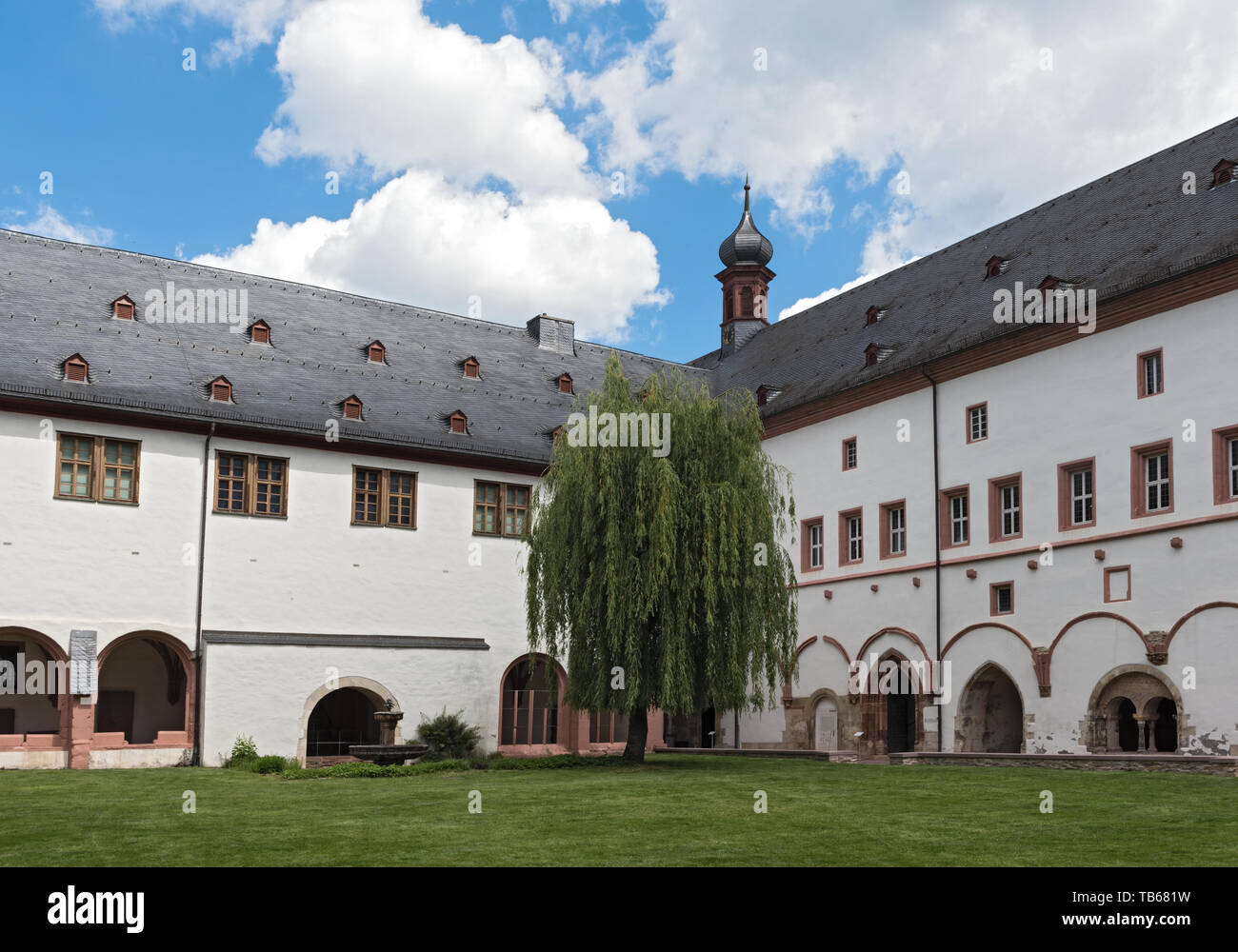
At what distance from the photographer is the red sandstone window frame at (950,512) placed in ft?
94.8

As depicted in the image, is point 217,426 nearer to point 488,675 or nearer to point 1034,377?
point 488,675

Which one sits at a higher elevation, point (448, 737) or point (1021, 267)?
point (1021, 267)

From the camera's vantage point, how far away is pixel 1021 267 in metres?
30.5

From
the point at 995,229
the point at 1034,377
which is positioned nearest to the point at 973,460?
the point at 1034,377

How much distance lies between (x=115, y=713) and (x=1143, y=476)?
22.6 meters

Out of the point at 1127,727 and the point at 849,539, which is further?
the point at 849,539

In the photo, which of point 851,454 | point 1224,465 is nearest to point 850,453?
point 851,454

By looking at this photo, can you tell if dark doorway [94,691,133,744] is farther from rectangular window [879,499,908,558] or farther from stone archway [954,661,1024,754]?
stone archway [954,661,1024,754]

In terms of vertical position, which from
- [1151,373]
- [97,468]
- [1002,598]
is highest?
[1151,373]

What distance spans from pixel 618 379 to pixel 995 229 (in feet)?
46.9

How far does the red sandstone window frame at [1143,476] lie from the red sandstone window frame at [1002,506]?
289 cm

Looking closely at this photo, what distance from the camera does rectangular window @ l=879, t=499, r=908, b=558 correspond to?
30.8 m

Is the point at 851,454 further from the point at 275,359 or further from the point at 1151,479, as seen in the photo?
the point at 275,359

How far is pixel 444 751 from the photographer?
1114 inches
